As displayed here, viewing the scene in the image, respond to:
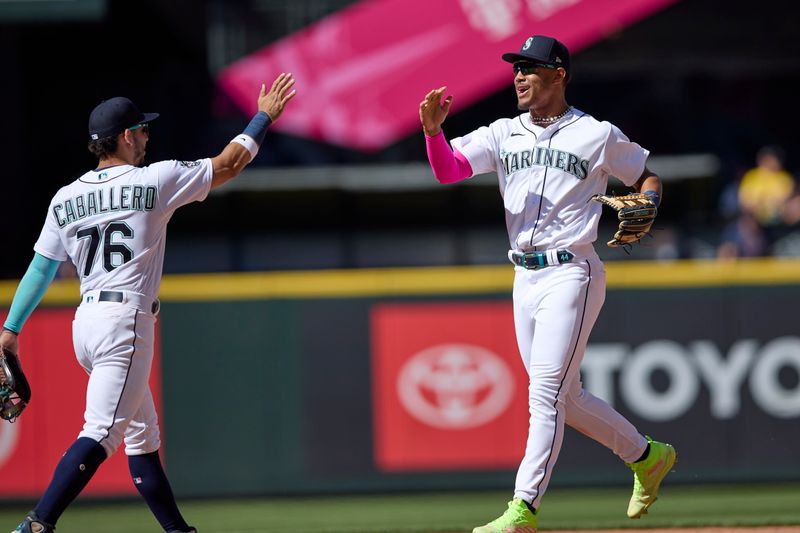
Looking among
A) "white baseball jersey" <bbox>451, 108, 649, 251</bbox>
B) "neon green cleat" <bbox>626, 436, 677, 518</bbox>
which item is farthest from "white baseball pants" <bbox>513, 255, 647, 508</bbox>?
"neon green cleat" <bbox>626, 436, 677, 518</bbox>

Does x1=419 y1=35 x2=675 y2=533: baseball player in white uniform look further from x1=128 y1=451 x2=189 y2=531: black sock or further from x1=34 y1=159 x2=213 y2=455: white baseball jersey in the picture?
x1=128 y1=451 x2=189 y2=531: black sock

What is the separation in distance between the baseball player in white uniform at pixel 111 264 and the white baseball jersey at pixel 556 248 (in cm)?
110

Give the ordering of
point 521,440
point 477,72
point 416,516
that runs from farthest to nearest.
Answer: point 477,72 < point 521,440 < point 416,516

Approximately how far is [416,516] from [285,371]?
4.31 feet

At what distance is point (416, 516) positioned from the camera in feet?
21.0

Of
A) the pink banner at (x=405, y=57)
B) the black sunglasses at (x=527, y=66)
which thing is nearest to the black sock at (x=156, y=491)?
the black sunglasses at (x=527, y=66)

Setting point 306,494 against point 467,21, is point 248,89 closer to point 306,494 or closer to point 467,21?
point 467,21

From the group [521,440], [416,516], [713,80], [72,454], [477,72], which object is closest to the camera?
[72,454]

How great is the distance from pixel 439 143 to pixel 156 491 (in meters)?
1.79

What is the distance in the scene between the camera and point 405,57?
11.3 meters

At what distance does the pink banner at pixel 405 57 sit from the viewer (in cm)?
1127

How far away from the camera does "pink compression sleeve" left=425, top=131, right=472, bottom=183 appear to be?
473 centimetres

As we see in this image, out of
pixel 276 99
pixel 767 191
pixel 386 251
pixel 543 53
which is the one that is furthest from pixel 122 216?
pixel 767 191

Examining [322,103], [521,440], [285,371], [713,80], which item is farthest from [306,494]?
[713,80]
